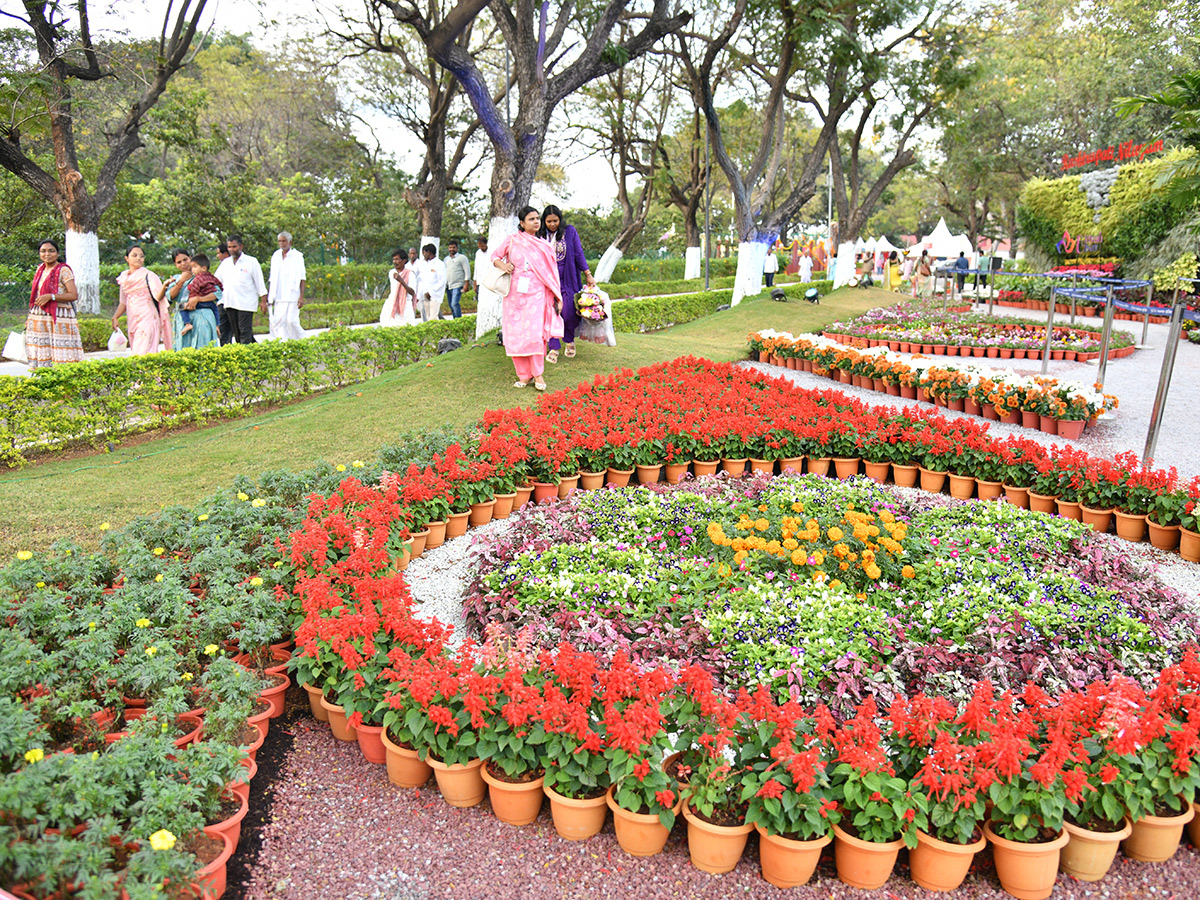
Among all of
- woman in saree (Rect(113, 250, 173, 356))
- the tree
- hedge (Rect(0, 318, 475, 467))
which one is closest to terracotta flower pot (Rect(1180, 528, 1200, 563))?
hedge (Rect(0, 318, 475, 467))

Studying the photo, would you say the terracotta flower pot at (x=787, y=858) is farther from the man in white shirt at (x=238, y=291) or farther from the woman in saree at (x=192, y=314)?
the man in white shirt at (x=238, y=291)

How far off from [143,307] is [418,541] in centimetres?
634

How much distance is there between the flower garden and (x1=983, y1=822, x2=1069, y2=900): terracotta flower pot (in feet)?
0.06

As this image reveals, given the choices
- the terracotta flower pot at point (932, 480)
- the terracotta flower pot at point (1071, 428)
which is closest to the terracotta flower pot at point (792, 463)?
the terracotta flower pot at point (932, 480)

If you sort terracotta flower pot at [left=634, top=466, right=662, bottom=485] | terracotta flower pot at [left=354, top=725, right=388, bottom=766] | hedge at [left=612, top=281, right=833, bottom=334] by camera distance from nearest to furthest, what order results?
terracotta flower pot at [left=354, top=725, right=388, bottom=766]
terracotta flower pot at [left=634, top=466, right=662, bottom=485]
hedge at [left=612, top=281, right=833, bottom=334]

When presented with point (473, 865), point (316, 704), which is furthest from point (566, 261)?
point (473, 865)

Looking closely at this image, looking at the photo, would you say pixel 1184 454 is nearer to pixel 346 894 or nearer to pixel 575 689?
pixel 575 689

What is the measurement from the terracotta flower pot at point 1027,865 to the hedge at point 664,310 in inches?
581

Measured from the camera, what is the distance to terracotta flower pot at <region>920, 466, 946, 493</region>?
6.44 metres

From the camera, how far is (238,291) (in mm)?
10422

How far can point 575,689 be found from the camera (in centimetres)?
294

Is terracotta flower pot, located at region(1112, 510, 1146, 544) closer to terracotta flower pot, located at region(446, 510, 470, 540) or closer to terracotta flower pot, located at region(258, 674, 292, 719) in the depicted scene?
terracotta flower pot, located at region(446, 510, 470, 540)

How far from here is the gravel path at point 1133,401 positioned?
7641 millimetres

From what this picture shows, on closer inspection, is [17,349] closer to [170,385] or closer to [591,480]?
[170,385]
